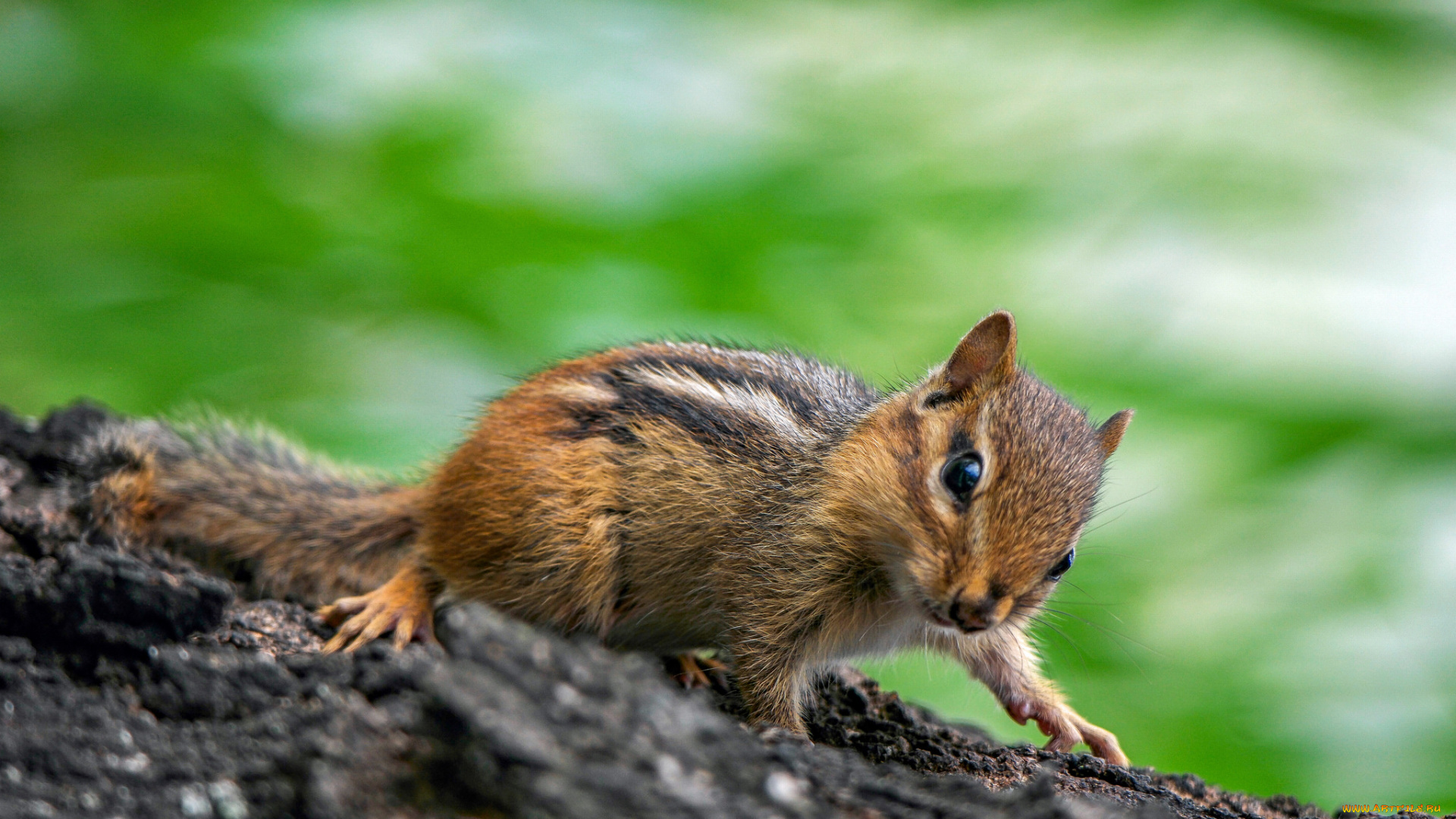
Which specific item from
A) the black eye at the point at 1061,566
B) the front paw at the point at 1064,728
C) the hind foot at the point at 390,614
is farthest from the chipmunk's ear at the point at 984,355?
the hind foot at the point at 390,614

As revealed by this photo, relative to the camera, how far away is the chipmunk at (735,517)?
2322 mm

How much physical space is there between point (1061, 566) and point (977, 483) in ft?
0.88

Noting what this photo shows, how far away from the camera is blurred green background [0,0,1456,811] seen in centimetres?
387

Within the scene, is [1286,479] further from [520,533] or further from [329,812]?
[329,812]

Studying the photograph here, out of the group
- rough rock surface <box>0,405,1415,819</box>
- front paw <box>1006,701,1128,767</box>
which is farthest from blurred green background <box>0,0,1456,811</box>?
rough rock surface <box>0,405,1415,819</box>

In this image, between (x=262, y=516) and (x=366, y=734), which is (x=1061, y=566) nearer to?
(x=366, y=734)

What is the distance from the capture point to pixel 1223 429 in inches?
156

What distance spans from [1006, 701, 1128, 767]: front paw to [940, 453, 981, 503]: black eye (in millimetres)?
715

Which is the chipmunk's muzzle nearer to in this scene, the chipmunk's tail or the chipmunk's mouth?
the chipmunk's mouth

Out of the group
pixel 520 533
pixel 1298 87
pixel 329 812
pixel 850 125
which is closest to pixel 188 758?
pixel 329 812

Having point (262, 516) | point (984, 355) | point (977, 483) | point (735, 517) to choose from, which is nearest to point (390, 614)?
point (262, 516)

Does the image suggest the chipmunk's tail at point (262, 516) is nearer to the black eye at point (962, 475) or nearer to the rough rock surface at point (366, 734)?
the rough rock surface at point (366, 734)

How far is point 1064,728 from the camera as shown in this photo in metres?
2.71

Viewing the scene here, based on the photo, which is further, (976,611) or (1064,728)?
(1064,728)
